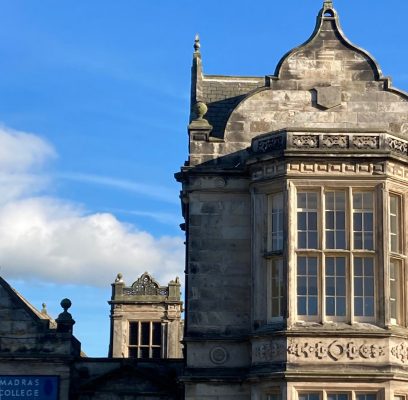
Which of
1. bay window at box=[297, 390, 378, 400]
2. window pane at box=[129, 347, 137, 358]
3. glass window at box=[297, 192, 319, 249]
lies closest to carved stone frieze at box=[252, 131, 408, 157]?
Result: glass window at box=[297, 192, 319, 249]

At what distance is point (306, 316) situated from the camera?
74.3ft

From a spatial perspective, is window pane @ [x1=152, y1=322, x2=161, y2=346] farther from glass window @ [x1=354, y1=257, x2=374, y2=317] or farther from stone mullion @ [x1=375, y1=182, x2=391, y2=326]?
stone mullion @ [x1=375, y1=182, x2=391, y2=326]

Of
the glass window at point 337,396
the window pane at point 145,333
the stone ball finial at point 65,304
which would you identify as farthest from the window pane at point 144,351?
the glass window at point 337,396

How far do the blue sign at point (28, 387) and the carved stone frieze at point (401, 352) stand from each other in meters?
8.12

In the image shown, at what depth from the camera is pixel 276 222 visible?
23469mm

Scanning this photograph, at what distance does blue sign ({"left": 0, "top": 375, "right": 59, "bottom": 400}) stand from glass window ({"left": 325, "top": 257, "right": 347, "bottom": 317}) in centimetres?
711

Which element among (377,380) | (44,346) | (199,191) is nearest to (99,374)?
(44,346)

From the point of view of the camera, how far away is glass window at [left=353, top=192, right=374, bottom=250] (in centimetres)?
2292

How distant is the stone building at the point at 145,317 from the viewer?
46.9 meters

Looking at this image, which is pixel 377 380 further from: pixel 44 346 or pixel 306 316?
pixel 44 346

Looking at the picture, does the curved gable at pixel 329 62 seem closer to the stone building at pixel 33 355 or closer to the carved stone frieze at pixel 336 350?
the carved stone frieze at pixel 336 350

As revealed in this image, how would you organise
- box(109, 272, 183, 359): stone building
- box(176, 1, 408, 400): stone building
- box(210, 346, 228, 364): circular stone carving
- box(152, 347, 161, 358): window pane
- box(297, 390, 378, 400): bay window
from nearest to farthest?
box(297, 390, 378, 400): bay window, box(176, 1, 408, 400): stone building, box(210, 346, 228, 364): circular stone carving, box(152, 347, 161, 358): window pane, box(109, 272, 183, 359): stone building

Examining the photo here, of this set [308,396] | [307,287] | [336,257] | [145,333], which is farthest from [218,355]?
[145,333]

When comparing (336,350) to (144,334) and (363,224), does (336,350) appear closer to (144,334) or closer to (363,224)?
(363,224)
